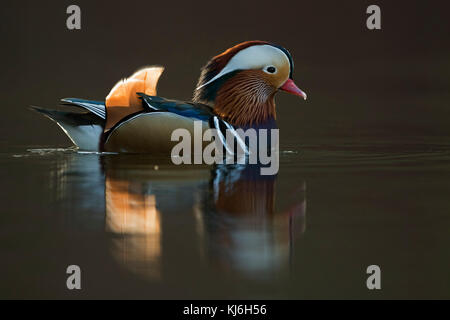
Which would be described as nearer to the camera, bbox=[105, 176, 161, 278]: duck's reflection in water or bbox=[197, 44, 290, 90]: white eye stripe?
bbox=[105, 176, 161, 278]: duck's reflection in water

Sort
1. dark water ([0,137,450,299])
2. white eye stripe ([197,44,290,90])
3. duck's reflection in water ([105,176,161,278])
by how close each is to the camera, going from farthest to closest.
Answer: white eye stripe ([197,44,290,90]) → duck's reflection in water ([105,176,161,278]) → dark water ([0,137,450,299])

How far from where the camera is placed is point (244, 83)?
724 centimetres

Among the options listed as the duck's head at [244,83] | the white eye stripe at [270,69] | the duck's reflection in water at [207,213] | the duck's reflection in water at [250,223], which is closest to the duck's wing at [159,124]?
the duck's head at [244,83]

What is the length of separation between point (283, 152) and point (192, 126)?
0.96 m

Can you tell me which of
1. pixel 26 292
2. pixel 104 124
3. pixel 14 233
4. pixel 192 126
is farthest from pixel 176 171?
pixel 26 292

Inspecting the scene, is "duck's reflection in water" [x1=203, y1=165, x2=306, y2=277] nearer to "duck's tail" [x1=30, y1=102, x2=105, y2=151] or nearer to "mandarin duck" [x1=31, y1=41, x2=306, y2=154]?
"mandarin duck" [x1=31, y1=41, x2=306, y2=154]

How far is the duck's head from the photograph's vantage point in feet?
23.3


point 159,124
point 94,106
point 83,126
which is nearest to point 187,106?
point 159,124

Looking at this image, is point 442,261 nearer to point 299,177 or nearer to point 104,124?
point 299,177

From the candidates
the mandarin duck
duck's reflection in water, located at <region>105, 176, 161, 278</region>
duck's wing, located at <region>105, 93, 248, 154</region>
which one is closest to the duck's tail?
the mandarin duck

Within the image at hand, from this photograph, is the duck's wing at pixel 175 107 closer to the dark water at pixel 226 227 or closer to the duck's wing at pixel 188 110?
the duck's wing at pixel 188 110

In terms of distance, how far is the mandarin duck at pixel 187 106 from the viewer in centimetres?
680

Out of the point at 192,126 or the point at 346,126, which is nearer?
the point at 192,126

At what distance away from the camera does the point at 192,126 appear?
6688 mm
